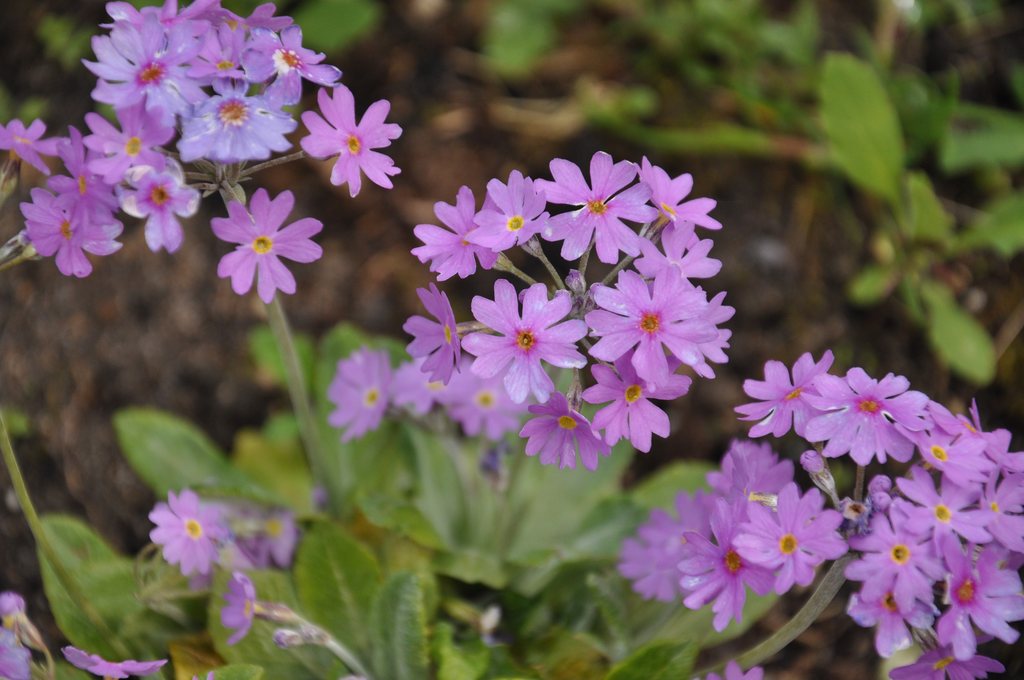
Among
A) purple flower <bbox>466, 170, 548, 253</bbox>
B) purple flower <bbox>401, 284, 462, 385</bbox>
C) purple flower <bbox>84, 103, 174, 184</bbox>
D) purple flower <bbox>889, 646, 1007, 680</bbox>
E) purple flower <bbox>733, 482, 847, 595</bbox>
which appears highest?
purple flower <bbox>84, 103, 174, 184</bbox>

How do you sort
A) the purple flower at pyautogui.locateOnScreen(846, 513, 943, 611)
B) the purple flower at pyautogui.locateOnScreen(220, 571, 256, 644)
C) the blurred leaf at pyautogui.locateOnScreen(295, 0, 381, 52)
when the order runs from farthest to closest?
the blurred leaf at pyautogui.locateOnScreen(295, 0, 381, 52), the purple flower at pyautogui.locateOnScreen(220, 571, 256, 644), the purple flower at pyautogui.locateOnScreen(846, 513, 943, 611)

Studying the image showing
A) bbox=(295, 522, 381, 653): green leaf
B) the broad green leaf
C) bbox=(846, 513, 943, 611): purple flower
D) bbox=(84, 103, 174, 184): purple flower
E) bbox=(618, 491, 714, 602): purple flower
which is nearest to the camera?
bbox=(846, 513, 943, 611): purple flower

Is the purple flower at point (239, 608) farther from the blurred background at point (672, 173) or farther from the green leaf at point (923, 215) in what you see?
the green leaf at point (923, 215)

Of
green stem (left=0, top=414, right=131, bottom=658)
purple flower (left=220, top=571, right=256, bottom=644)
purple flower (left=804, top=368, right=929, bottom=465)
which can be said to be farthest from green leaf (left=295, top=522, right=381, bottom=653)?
purple flower (left=804, top=368, right=929, bottom=465)

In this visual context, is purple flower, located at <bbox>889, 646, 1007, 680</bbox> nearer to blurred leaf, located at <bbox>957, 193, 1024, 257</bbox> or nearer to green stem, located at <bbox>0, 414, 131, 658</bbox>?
green stem, located at <bbox>0, 414, 131, 658</bbox>

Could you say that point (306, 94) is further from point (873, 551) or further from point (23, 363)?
point (873, 551)

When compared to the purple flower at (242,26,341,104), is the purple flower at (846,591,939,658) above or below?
below

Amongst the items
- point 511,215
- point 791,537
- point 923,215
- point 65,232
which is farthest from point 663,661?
point 923,215
